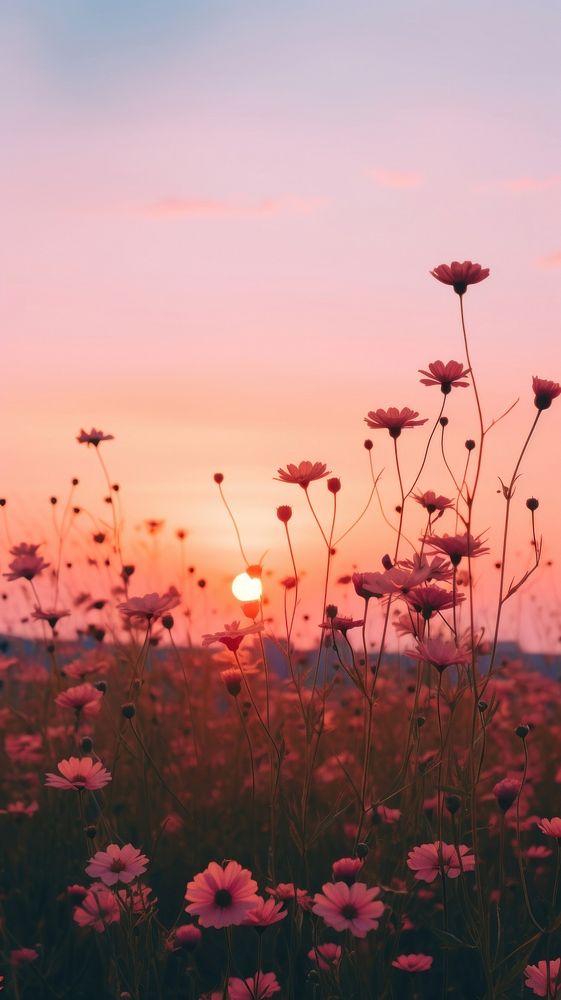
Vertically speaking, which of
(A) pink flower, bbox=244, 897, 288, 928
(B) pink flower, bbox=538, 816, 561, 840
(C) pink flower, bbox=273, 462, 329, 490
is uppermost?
(C) pink flower, bbox=273, 462, 329, 490

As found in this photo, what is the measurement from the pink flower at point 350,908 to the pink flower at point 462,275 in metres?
1.25

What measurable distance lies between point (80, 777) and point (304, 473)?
32.9 inches

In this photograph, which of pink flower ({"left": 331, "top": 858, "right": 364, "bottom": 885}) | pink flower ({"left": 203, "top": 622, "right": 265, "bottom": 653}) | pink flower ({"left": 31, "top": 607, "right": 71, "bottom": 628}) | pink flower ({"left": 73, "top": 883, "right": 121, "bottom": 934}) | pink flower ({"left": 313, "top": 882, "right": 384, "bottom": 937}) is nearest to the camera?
pink flower ({"left": 313, "top": 882, "right": 384, "bottom": 937})

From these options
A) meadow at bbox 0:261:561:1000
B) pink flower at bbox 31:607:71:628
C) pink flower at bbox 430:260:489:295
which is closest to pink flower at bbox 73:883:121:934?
meadow at bbox 0:261:561:1000

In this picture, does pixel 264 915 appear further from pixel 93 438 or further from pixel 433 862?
pixel 93 438

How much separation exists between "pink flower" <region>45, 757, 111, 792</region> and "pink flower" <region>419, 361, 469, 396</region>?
1080 millimetres

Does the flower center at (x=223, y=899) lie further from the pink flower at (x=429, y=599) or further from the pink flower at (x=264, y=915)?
the pink flower at (x=429, y=599)

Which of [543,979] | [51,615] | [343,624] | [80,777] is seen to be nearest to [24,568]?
[51,615]

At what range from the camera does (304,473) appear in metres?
2.24

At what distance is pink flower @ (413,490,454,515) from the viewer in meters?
2.22

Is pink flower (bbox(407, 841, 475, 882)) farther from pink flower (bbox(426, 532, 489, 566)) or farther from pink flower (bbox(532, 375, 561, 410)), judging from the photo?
pink flower (bbox(532, 375, 561, 410))

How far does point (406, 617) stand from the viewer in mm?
2068

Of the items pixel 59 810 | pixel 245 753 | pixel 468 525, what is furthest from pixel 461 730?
pixel 468 525

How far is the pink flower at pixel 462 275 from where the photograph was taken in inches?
82.4
